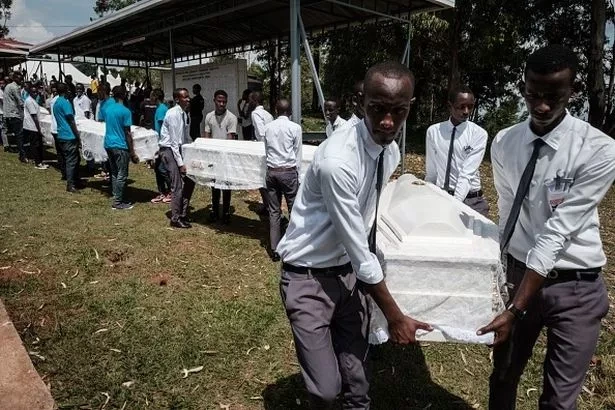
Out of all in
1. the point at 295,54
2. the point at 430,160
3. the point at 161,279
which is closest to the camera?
the point at 430,160

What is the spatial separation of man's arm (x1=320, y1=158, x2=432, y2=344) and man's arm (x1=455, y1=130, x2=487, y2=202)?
2.39m

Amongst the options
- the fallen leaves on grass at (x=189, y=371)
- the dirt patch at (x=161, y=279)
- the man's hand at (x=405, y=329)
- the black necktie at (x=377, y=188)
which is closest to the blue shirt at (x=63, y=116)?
the dirt patch at (x=161, y=279)

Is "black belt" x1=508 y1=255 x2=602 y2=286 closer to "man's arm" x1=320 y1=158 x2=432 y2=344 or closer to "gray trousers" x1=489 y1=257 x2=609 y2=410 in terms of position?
"gray trousers" x1=489 y1=257 x2=609 y2=410

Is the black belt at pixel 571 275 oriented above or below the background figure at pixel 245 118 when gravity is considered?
below

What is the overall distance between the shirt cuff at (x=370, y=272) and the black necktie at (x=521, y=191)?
0.76m

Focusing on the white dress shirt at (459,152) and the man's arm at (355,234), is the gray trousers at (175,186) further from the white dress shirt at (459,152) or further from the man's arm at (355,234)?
the man's arm at (355,234)

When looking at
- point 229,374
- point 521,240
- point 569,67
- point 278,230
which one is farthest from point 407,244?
point 278,230

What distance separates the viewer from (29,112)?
10.4m

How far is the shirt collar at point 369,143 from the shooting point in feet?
6.50

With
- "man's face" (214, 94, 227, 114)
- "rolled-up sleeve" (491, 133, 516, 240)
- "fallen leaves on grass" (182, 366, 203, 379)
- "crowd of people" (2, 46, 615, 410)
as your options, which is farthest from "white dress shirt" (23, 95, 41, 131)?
"rolled-up sleeve" (491, 133, 516, 240)

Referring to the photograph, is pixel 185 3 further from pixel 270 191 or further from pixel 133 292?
pixel 133 292

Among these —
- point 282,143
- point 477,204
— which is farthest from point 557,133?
point 282,143

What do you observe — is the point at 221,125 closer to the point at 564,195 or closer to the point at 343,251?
the point at 343,251

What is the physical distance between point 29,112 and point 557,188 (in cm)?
1130
